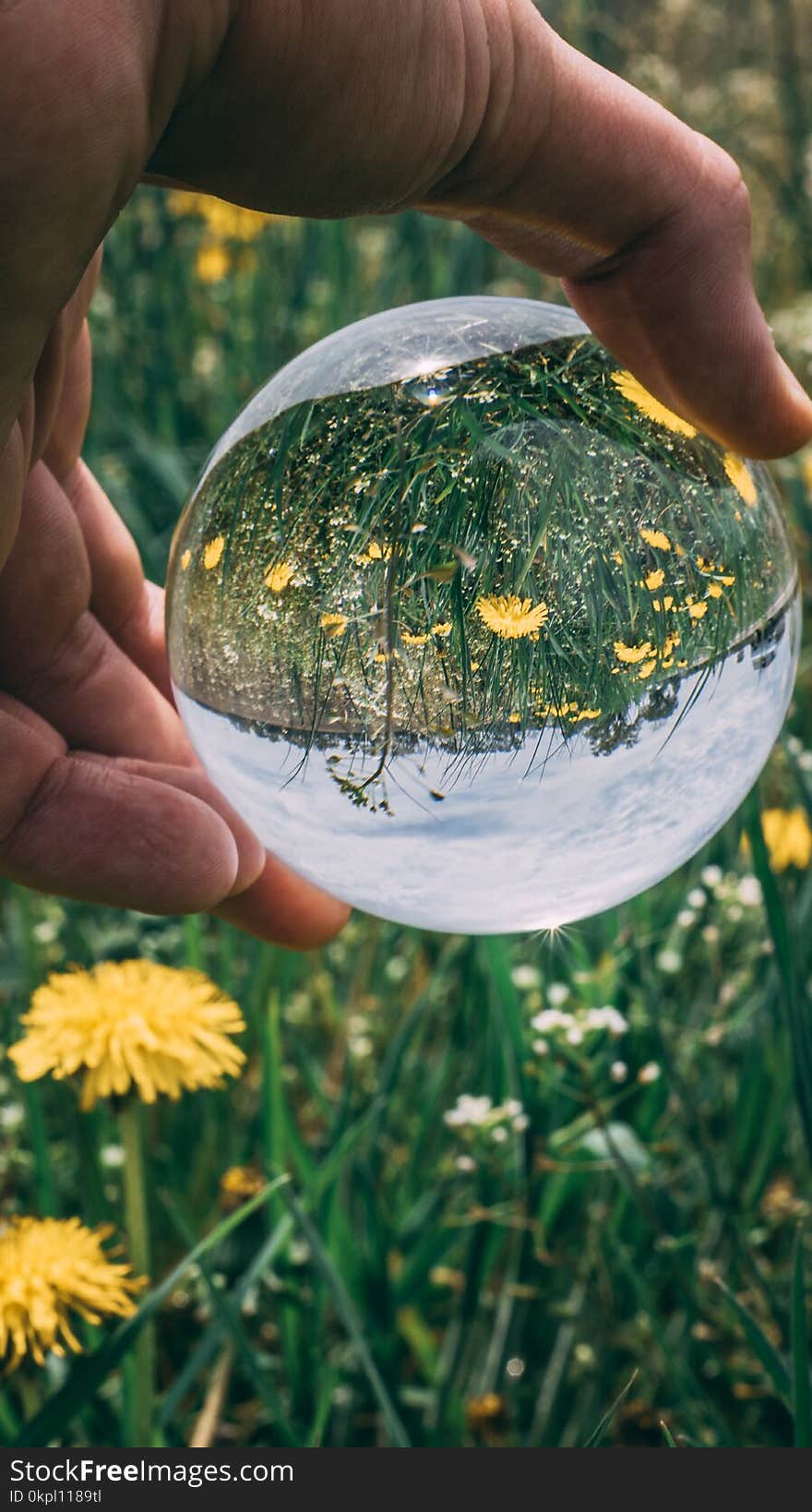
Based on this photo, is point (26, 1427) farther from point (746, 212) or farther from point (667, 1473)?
point (746, 212)

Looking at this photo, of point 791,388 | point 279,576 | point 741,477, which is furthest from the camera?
point 791,388

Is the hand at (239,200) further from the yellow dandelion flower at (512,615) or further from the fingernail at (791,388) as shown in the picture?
the yellow dandelion flower at (512,615)

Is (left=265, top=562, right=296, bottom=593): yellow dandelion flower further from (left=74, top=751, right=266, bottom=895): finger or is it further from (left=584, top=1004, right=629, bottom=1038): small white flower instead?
(left=584, top=1004, right=629, bottom=1038): small white flower

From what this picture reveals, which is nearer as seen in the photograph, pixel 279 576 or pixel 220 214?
pixel 279 576

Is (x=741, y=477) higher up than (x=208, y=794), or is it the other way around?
(x=741, y=477)

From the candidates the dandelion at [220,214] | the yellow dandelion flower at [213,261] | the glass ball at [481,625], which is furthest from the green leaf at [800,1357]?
the yellow dandelion flower at [213,261]

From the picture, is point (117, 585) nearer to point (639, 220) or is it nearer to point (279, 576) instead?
point (279, 576)

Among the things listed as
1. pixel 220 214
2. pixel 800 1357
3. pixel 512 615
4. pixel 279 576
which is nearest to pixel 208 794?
pixel 279 576

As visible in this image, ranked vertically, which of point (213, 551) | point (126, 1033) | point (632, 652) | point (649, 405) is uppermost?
point (649, 405)
